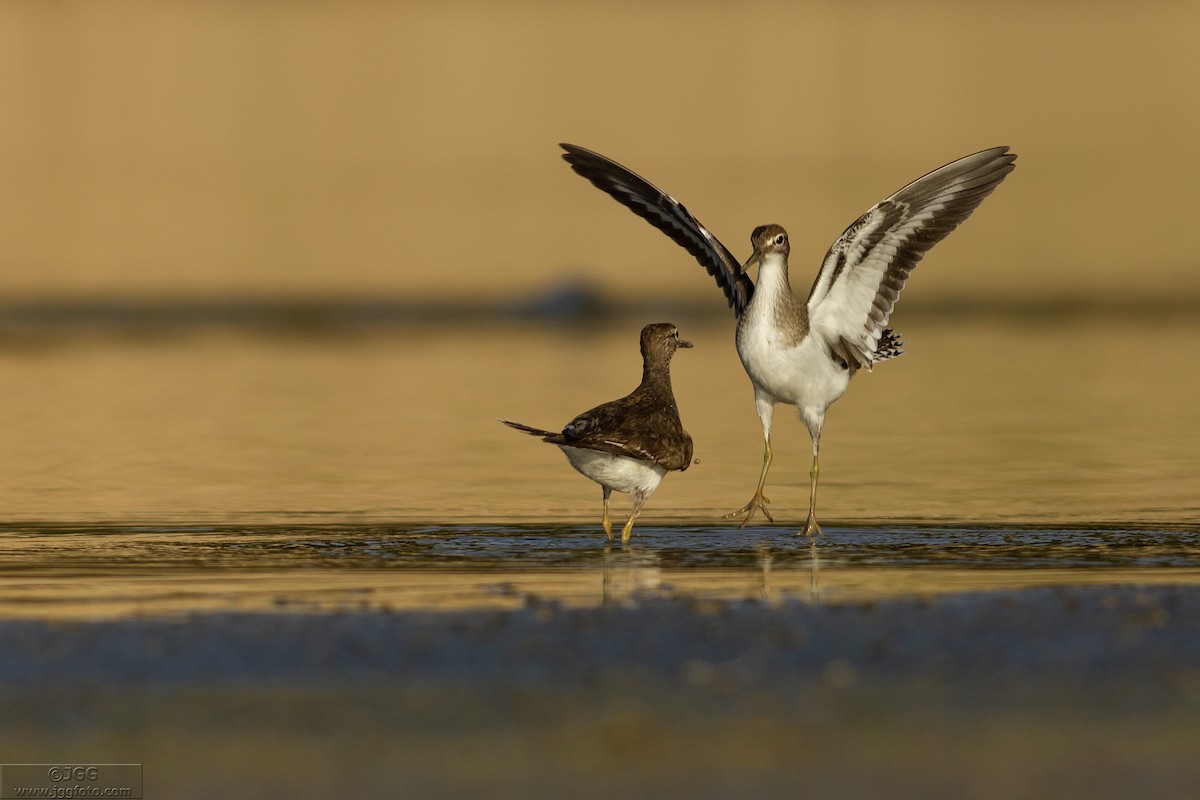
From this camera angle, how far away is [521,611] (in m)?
8.85

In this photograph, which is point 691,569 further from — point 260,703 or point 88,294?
point 88,294

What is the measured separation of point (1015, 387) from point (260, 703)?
53.0 feet

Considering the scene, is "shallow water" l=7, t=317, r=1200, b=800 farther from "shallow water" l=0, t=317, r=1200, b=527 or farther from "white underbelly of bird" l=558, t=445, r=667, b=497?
"white underbelly of bird" l=558, t=445, r=667, b=497

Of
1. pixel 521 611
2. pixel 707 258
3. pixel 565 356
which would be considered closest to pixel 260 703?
pixel 521 611

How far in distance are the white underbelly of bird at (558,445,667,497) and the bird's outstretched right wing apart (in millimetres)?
1581

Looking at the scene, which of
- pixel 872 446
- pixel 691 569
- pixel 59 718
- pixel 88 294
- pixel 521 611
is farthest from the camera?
pixel 88 294

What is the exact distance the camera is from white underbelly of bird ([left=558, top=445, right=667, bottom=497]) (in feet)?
38.1

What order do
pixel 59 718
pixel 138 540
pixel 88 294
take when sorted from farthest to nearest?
pixel 88 294 → pixel 138 540 → pixel 59 718

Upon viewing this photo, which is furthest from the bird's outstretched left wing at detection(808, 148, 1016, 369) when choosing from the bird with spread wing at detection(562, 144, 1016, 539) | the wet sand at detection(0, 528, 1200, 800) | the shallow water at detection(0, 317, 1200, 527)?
the wet sand at detection(0, 528, 1200, 800)

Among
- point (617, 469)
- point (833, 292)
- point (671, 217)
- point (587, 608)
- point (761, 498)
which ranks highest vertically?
point (671, 217)

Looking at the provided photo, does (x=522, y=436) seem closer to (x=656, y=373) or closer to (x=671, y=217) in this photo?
(x=671, y=217)

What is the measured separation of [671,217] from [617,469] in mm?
2879

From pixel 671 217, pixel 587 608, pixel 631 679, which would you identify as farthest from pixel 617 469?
pixel 631 679

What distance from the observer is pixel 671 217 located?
13977 millimetres
